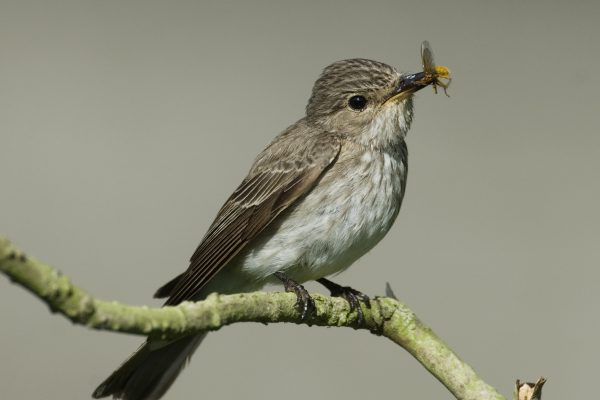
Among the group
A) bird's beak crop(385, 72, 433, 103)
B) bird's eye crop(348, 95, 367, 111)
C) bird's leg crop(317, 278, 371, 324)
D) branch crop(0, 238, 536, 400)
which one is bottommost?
branch crop(0, 238, 536, 400)

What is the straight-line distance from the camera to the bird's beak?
3.53 metres

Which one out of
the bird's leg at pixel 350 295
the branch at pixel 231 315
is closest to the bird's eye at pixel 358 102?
the bird's leg at pixel 350 295

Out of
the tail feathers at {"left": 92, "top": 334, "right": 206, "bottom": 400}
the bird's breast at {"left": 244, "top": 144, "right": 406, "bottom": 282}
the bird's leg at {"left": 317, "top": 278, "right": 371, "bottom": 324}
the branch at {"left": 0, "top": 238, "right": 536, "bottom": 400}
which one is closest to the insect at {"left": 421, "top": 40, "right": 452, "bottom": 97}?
the bird's breast at {"left": 244, "top": 144, "right": 406, "bottom": 282}

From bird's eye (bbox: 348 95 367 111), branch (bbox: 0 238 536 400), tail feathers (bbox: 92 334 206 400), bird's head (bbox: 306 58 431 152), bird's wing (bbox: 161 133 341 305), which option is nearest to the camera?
branch (bbox: 0 238 536 400)

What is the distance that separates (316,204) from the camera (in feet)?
11.4

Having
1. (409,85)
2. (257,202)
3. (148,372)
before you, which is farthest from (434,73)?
(148,372)

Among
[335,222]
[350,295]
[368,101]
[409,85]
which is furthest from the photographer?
[368,101]

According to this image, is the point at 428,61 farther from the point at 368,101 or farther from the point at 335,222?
the point at 335,222

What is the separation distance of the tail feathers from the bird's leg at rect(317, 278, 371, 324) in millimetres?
560

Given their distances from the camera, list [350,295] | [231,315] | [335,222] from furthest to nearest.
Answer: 1. [335,222]
2. [350,295]
3. [231,315]

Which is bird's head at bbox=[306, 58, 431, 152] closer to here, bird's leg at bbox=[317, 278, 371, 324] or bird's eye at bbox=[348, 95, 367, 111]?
bird's eye at bbox=[348, 95, 367, 111]

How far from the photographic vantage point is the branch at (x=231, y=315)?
1236 mm

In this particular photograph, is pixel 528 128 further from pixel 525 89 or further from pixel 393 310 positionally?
pixel 393 310

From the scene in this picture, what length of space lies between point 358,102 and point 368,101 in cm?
4
